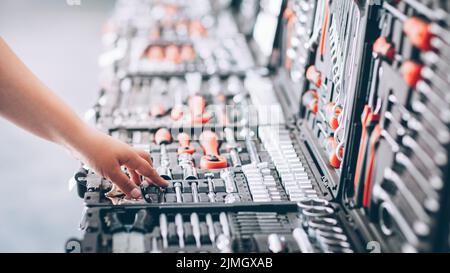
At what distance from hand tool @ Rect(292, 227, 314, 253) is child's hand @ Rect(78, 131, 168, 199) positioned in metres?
0.45

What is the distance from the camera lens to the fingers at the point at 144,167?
5.30 ft

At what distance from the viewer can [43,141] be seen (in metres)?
2.98

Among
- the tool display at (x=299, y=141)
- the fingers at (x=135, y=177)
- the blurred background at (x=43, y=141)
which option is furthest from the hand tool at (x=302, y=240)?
the blurred background at (x=43, y=141)

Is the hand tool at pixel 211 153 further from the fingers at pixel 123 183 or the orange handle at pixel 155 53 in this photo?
the orange handle at pixel 155 53

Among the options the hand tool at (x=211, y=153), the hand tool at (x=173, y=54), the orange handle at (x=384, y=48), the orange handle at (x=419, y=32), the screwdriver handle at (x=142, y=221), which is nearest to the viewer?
the orange handle at (x=419, y=32)

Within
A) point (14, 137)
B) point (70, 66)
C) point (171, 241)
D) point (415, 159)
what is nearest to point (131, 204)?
point (171, 241)

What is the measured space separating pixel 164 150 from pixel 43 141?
1219 mm

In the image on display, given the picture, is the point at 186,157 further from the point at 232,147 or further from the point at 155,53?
the point at 155,53

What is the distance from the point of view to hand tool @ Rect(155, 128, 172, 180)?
5.97 ft

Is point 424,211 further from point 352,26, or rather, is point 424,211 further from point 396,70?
point 352,26

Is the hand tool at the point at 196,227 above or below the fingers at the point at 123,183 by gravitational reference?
below

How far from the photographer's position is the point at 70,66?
3512 mm

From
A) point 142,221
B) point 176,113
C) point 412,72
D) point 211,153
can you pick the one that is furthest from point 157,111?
point 412,72

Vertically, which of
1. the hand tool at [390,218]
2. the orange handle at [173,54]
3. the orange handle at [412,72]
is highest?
the orange handle at [173,54]
